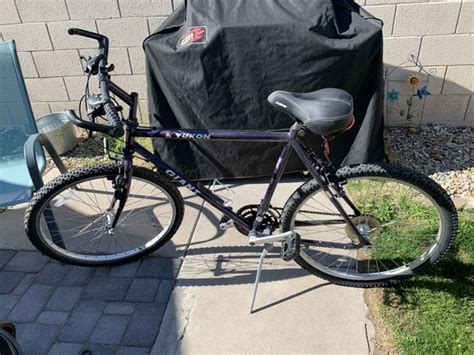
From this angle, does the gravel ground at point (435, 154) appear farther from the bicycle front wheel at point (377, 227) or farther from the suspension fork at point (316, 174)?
the suspension fork at point (316, 174)

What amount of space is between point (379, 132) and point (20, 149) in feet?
8.81

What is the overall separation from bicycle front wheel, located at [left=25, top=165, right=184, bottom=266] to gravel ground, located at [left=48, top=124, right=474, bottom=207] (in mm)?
615

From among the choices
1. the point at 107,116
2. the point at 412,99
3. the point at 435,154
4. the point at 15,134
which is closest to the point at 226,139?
the point at 107,116

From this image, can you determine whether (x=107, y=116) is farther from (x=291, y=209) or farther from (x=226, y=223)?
(x=291, y=209)

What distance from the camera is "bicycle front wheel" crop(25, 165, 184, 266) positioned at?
2.24m

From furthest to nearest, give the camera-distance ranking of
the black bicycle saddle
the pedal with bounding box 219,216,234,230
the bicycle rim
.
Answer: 1. the bicycle rim
2. the pedal with bounding box 219,216,234,230
3. the black bicycle saddle

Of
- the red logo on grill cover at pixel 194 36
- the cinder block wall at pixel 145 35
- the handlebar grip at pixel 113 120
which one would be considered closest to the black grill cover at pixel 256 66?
the red logo on grill cover at pixel 194 36

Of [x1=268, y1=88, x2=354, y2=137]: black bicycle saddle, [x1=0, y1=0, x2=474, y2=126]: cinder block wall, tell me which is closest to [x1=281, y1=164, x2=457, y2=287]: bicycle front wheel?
[x1=268, y1=88, x2=354, y2=137]: black bicycle saddle

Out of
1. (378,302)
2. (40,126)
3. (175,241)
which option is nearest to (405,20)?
(378,302)

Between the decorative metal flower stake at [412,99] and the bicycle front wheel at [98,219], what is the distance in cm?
227

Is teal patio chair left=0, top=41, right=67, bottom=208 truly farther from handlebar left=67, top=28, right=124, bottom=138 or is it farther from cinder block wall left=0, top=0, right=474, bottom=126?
cinder block wall left=0, top=0, right=474, bottom=126

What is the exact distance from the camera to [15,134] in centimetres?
294

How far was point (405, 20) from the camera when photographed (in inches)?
132

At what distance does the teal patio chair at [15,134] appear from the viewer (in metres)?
2.53
